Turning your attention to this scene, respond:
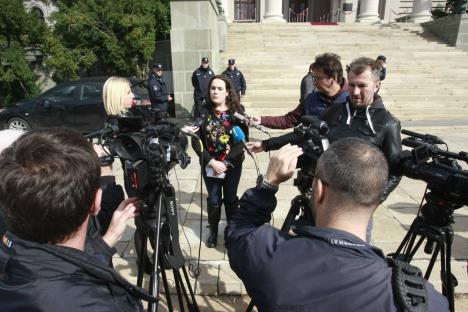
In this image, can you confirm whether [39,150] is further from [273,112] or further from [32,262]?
[273,112]

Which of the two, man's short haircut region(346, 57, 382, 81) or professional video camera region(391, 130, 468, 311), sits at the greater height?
man's short haircut region(346, 57, 382, 81)

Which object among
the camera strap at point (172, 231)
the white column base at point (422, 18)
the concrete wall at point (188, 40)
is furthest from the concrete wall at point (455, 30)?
the camera strap at point (172, 231)

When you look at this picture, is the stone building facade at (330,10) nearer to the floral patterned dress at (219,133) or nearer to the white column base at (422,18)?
the white column base at (422,18)

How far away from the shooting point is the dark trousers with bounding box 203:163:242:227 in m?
3.16

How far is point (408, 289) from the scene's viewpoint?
948 mm

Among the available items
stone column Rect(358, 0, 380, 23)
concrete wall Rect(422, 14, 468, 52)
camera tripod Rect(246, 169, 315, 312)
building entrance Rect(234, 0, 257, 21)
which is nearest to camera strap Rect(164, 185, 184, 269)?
camera tripod Rect(246, 169, 315, 312)

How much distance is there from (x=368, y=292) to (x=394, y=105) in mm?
10370

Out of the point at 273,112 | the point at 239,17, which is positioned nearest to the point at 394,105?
the point at 273,112

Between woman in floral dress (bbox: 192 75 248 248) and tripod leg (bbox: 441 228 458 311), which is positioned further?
woman in floral dress (bbox: 192 75 248 248)

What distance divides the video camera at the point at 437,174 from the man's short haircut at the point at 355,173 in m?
0.64

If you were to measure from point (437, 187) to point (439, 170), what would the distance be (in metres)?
0.09

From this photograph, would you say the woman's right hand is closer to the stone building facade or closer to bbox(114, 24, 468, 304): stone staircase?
bbox(114, 24, 468, 304): stone staircase

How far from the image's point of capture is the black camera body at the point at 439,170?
1.57 meters

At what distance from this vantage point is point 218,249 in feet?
11.1
